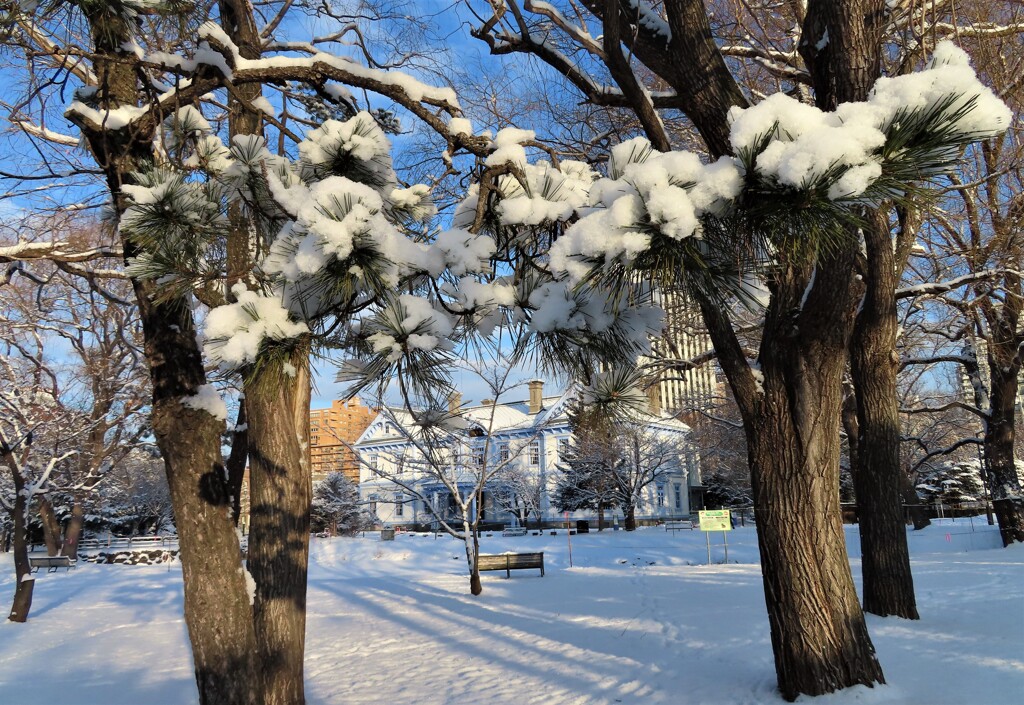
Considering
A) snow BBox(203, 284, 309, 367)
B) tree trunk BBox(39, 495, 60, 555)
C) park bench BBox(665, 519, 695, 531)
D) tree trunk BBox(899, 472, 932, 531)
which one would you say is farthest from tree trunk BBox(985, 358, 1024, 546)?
tree trunk BBox(39, 495, 60, 555)

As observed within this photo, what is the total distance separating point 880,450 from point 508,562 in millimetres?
10164

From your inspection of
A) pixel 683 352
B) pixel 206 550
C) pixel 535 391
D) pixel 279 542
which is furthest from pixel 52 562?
pixel 206 550

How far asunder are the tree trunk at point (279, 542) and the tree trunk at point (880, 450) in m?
6.49

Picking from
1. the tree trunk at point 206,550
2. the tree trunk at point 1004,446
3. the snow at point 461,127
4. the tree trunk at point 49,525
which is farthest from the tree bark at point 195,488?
the tree trunk at point 49,525

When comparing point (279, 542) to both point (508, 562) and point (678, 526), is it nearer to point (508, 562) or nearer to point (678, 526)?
point (508, 562)

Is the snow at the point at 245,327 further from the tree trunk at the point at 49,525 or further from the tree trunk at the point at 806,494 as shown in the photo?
the tree trunk at the point at 49,525

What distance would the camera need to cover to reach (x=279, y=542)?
Result: 4.20 m

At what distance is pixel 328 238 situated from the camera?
1.85 meters

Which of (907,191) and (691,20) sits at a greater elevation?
(691,20)

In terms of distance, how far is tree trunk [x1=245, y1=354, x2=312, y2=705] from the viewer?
4094 millimetres

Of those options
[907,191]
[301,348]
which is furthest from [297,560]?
[907,191]

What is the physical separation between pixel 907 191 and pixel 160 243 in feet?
7.22

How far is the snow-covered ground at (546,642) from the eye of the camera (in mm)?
5812

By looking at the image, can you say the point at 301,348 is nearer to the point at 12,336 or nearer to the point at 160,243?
the point at 160,243
